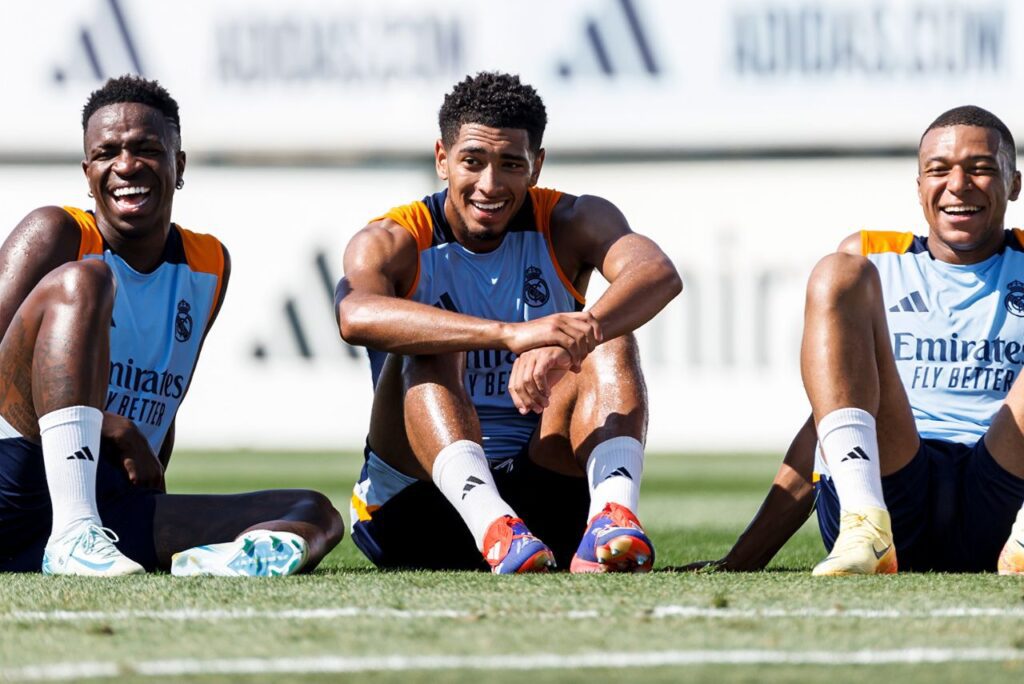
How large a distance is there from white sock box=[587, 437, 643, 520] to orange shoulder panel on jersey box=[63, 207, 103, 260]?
168 cm

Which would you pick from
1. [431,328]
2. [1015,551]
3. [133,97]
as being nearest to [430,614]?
[431,328]

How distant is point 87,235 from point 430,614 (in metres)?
2.09

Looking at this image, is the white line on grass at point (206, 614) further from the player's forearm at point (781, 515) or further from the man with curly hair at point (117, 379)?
the player's forearm at point (781, 515)

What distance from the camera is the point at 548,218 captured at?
16.6ft

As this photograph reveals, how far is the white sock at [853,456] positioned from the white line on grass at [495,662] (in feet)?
4.14

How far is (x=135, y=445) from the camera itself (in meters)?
4.66

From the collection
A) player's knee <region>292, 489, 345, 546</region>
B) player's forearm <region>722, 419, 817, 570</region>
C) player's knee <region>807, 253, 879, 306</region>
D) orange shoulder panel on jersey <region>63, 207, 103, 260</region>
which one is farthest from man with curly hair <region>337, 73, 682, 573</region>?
orange shoulder panel on jersey <region>63, 207, 103, 260</region>

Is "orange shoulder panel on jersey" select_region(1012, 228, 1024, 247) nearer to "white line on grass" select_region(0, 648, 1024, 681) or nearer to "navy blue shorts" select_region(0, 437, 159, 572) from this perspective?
"white line on grass" select_region(0, 648, 1024, 681)

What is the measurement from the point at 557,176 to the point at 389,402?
13.2 meters

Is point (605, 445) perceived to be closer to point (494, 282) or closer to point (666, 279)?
point (666, 279)

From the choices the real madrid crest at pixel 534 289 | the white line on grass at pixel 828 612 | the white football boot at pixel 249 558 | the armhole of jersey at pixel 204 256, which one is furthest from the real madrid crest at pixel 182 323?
the white line on grass at pixel 828 612

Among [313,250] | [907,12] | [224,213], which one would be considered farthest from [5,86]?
[907,12]

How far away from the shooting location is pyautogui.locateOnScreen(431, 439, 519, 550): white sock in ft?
14.0

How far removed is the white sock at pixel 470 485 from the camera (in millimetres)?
4281
